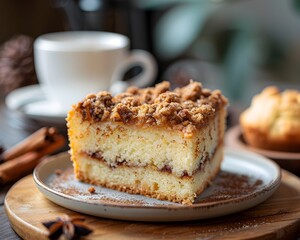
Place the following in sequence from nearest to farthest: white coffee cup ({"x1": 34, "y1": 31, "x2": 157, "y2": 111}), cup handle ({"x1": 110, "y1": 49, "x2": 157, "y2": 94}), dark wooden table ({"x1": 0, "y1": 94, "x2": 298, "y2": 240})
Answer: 1. dark wooden table ({"x1": 0, "y1": 94, "x2": 298, "y2": 240})
2. white coffee cup ({"x1": 34, "y1": 31, "x2": 157, "y2": 111})
3. cup handle ({"x1": 110, "y1": 49, "x2": 157, "y2": 94})

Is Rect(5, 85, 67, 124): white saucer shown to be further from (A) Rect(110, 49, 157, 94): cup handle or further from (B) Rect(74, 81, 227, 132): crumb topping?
(B) Rect(74, 81, 227, 132): crumb topping

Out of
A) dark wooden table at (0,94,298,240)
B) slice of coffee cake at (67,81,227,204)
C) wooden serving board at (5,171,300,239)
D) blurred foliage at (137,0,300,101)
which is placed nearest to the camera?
wooden serving board at (5,171,300,239)

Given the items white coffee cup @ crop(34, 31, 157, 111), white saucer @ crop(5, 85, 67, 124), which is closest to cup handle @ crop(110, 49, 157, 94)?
white coffee cup @ crop(34, 31, 157, 111)

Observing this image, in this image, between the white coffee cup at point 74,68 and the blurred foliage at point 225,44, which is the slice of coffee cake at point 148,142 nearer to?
the white coffee cup at point 74,68

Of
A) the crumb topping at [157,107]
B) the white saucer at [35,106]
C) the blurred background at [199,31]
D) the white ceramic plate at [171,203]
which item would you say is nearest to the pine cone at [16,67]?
the blurred background at [199,31]

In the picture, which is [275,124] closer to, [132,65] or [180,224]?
[180,224]

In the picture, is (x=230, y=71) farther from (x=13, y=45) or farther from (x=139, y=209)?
(x=139, y=209)

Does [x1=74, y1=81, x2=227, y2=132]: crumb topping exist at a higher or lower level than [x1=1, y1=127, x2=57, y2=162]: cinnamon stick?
higher
